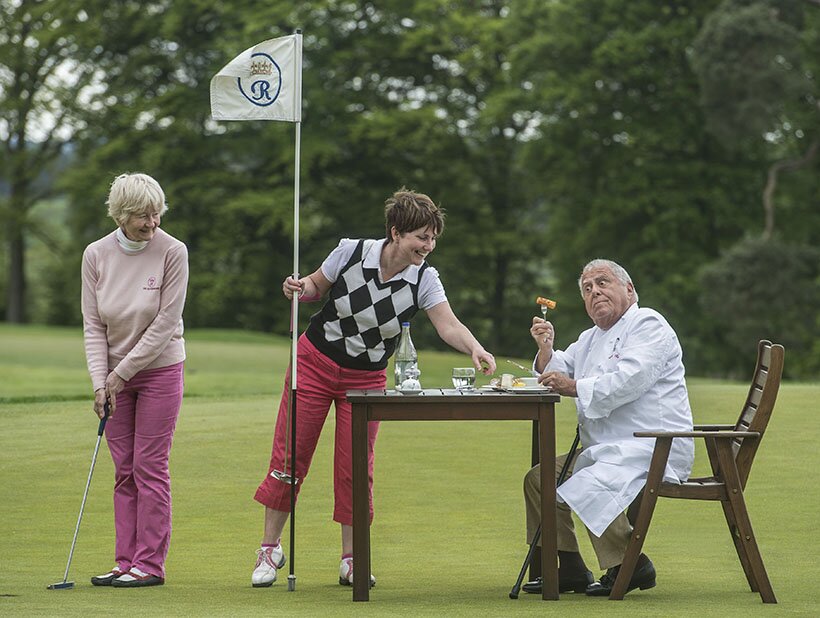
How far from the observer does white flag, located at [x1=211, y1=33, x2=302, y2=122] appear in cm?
613

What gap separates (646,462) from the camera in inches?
221

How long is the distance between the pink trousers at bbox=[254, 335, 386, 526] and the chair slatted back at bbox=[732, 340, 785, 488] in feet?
4.83

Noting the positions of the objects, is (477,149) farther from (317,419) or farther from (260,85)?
(317,419)

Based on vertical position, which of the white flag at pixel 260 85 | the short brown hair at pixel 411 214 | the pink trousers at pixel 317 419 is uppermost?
the white flag at pixel 260 85

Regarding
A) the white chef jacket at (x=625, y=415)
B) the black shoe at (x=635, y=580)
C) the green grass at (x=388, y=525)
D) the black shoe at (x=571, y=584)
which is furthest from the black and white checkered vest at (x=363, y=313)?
the black shoe at (x=635, y=580)

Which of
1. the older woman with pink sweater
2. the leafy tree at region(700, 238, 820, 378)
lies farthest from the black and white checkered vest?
the leafy tree at region(700, 238, 820, 378)

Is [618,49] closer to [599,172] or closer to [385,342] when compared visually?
[599,172]

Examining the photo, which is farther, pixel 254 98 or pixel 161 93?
pixel 161 93

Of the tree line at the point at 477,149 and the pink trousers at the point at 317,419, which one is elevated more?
the tree line at the point at 477,149

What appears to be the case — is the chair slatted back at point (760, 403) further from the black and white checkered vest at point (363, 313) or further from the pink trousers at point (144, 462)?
the pink trousers at point (144, 462)

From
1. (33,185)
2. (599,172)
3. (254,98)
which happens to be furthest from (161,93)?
(254,98)

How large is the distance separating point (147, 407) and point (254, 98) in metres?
1.39

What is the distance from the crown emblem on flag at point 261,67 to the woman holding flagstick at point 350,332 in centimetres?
79

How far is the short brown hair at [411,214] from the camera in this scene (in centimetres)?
573
